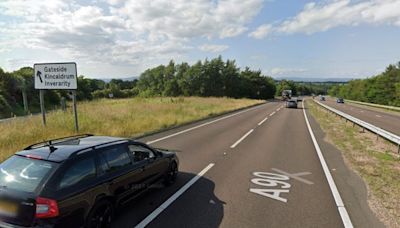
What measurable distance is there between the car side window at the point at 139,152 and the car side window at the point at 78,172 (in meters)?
1.20

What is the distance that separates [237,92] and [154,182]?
338ft

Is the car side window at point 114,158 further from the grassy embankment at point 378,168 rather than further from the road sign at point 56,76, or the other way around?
the road sign at point 56,76

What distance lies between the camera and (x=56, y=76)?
13.7 metres

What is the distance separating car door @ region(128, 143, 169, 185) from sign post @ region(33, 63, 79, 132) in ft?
27.5

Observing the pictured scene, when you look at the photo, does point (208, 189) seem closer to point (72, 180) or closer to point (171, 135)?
point (72, 180)

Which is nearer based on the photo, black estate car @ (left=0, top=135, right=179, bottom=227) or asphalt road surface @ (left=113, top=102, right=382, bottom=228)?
black estate car @ (left=0, top=135, right=179, bottom=227)

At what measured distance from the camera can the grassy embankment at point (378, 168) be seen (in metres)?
5.84

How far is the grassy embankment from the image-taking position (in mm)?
5844

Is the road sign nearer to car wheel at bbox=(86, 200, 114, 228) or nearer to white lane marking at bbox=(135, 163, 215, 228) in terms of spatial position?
white lane marking at bbox=(135, 163, 215, 228)

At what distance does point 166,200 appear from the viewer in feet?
20.4

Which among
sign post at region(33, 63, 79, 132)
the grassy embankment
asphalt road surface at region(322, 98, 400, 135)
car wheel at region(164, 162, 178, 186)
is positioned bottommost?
asphalt road surface at region(322, 98, 400, 135)

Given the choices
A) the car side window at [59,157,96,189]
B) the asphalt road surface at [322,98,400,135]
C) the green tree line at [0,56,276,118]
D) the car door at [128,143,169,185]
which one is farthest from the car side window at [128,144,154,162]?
the green tree line at [0,56,276,118]

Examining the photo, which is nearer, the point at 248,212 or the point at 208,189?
the point at 248,212

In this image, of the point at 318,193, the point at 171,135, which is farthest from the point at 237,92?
the point at 318,193
